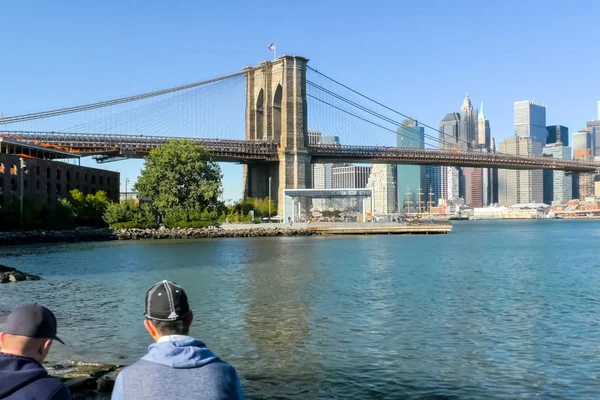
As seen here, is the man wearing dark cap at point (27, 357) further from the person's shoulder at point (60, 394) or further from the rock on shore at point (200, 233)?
the rock on shore at point (200, 233)

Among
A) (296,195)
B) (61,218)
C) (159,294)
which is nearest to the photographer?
(159,294)

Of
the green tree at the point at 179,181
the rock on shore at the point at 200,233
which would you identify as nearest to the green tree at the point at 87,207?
the green tree at the point at 179,181

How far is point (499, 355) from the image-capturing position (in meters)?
12.0

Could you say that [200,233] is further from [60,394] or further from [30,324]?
[60,394]

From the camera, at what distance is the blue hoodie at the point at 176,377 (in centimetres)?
311

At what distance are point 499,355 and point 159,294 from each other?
32.9 ft

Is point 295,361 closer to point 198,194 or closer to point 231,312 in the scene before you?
point 231,312

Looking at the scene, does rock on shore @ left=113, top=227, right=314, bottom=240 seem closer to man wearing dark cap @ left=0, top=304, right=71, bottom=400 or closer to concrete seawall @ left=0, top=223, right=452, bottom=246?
concrete seawall @ left=0, top=223, right=452, bottom=246

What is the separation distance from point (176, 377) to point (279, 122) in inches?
3370

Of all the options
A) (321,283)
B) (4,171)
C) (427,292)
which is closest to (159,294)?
(427,292)

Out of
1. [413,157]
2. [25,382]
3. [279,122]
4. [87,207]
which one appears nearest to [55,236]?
[87,207]

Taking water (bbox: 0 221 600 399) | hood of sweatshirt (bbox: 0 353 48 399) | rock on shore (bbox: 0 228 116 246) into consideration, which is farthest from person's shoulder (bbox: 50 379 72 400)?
rock on shore (bbox: 0 228 116 246)

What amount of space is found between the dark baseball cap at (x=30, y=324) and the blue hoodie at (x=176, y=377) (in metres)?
0.52

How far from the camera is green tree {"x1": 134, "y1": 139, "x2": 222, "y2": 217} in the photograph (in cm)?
6738
